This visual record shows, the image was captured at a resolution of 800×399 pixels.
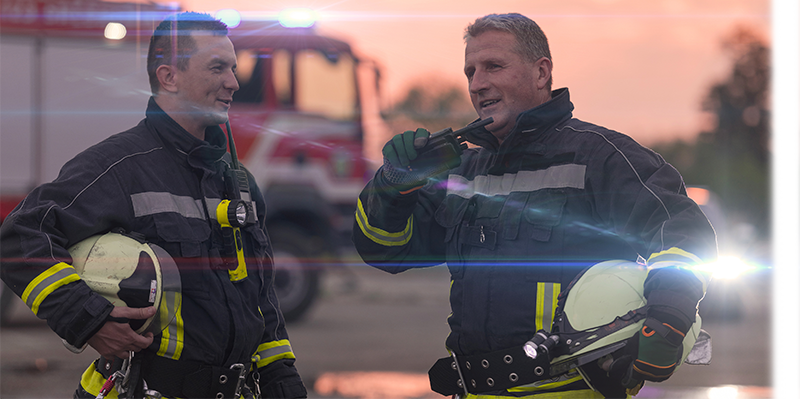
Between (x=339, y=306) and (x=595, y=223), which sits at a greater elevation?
(x=595, y=223)

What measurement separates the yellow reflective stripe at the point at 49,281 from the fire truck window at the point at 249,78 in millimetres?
7210

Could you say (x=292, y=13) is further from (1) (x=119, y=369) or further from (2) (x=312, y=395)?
(1) (x=119, y=369)

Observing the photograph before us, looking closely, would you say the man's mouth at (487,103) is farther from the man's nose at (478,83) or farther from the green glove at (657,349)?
the green glove at (657,349)

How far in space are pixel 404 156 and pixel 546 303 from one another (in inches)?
25.6

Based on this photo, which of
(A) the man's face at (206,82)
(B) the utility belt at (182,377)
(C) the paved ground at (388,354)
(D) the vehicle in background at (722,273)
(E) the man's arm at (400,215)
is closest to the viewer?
(B) the utility belt at (182,377)

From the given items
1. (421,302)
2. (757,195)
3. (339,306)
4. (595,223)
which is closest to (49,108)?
(339,306)

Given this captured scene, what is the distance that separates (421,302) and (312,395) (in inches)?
225

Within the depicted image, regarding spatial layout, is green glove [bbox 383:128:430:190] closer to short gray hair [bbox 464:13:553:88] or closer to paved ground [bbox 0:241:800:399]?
short gray hair [bbox 464:13:553:88]

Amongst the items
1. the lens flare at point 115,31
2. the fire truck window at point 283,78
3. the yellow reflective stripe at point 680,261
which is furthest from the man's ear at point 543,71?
the fire truck window at point 283,78

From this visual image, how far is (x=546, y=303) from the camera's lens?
2.14 meters

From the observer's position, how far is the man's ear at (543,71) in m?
2.43

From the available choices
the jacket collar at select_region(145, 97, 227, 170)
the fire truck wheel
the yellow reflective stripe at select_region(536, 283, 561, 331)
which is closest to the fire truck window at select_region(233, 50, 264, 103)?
the fire truck wheel

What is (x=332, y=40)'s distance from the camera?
30.5ft

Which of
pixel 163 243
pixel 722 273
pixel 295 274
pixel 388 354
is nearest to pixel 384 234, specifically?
pixel 163 243
